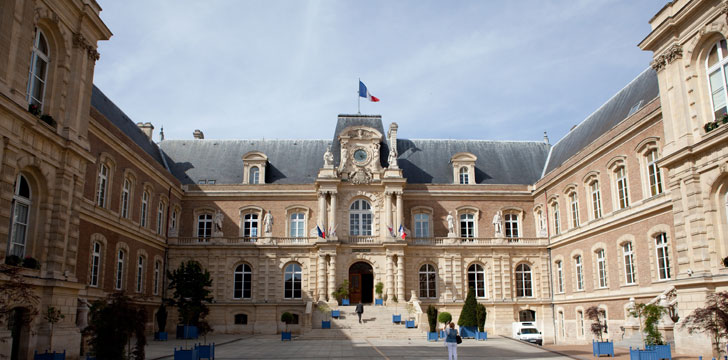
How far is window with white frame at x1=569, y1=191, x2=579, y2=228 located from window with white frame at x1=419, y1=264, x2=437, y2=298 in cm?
860

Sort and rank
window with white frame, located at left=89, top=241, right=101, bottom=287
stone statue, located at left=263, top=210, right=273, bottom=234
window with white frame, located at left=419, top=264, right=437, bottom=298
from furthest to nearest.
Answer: stone statue, located at left=263, top=210, right=273, bottom=234 → window with white frame, located at left=419, top=264, right=437, bottom=298 → window with white frame, located at left=89, top=241, right=101, bottom=287

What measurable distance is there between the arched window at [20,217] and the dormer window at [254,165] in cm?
2089

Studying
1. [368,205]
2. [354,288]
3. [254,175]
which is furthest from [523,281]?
[254,175]

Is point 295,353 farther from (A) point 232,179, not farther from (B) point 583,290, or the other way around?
(A) point 232,179

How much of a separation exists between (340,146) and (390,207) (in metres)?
5.45

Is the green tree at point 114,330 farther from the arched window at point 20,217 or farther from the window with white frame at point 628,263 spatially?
the window with white frame at point 628,263

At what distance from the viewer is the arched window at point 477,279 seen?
3588 centimetres

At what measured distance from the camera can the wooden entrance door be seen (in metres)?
35.8

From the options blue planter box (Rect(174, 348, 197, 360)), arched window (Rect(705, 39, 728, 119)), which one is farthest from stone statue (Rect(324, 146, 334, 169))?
arched window (Rect(705, 39, 728, 119))

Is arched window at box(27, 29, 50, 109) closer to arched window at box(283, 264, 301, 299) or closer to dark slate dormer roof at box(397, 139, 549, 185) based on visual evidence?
arched window at box(283, 264, 301, 299)

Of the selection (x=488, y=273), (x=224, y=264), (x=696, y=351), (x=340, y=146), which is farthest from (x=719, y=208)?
(x=224, y=264)

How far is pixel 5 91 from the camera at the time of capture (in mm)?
15219

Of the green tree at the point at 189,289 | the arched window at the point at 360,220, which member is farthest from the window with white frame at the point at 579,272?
the green tree at the point at 189,289

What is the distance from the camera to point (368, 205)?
36.6 metres
